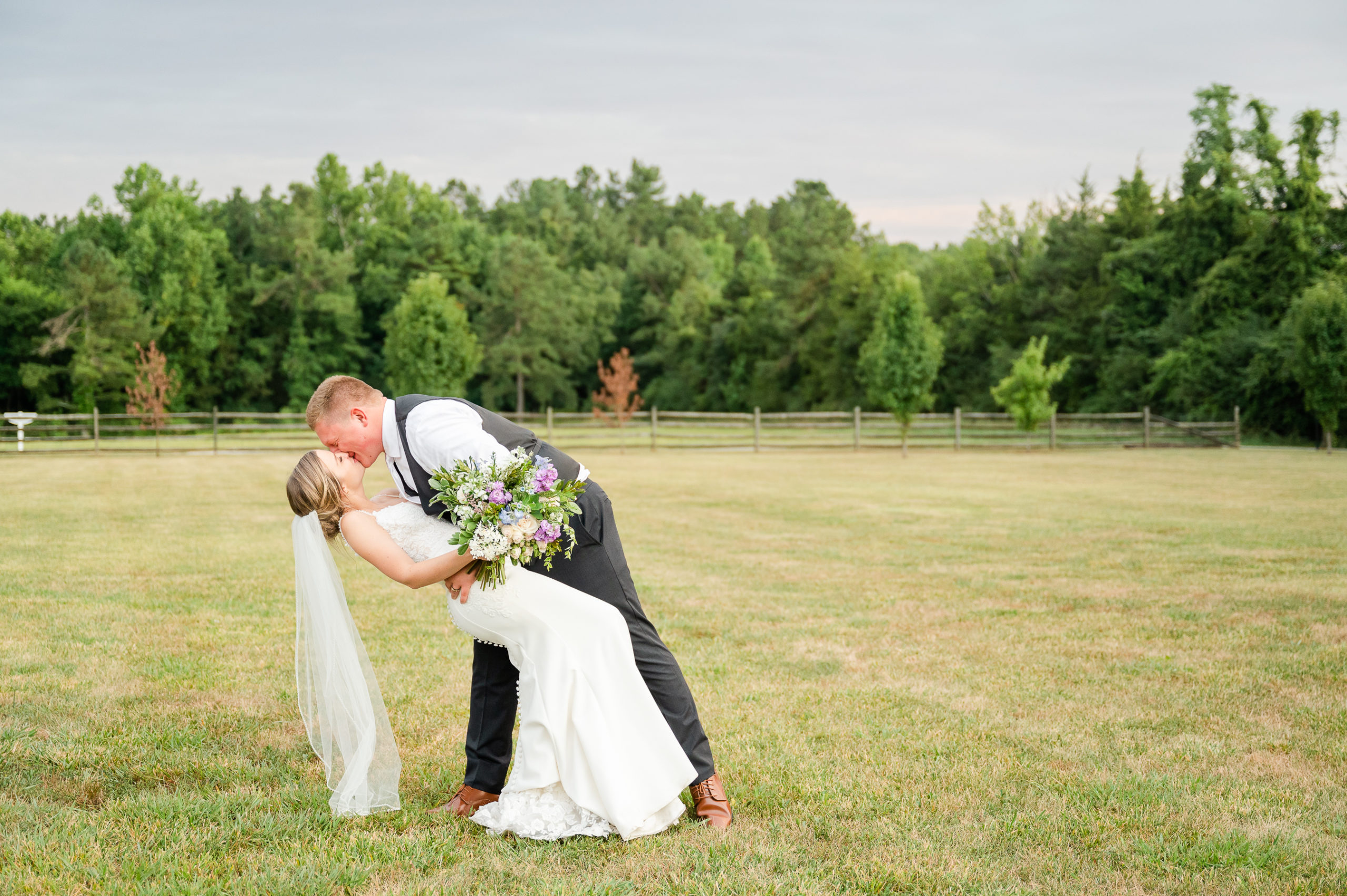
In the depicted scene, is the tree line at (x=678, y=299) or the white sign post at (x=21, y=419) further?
the tree line at (x=678, y=299)

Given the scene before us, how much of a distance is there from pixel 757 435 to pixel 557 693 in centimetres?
3165

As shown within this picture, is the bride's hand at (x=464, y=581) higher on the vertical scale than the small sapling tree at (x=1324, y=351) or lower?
lower

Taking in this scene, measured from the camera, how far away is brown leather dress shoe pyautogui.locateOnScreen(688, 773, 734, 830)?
3990 millimetres

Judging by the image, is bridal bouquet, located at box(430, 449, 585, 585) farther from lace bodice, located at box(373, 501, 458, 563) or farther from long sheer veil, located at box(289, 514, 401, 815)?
long sheer veil, located at box(289, 514, 401, 815)

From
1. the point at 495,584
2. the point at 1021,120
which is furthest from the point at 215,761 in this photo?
the point at 1021,120

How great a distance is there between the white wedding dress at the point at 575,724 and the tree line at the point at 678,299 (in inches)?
1321

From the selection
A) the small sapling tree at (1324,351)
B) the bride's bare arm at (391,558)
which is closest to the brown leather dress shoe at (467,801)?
the bride's bare arm at (391,558)

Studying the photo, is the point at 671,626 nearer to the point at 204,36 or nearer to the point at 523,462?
the point at 523,462

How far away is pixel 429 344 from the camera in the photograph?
53312mm

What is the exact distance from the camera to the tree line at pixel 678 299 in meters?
39.9

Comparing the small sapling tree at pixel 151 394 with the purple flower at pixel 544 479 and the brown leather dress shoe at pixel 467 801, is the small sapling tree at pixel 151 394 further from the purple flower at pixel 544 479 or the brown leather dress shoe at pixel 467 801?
the purple flower at pixel 544 479

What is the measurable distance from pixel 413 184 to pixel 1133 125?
48.5m

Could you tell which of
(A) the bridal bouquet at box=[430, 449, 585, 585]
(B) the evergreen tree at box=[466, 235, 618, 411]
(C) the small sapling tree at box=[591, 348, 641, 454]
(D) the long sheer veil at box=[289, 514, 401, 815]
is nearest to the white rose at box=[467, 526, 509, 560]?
(A) the bridal bouquet at box=[430, 449, 585, 585]

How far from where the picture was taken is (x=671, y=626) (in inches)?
310
